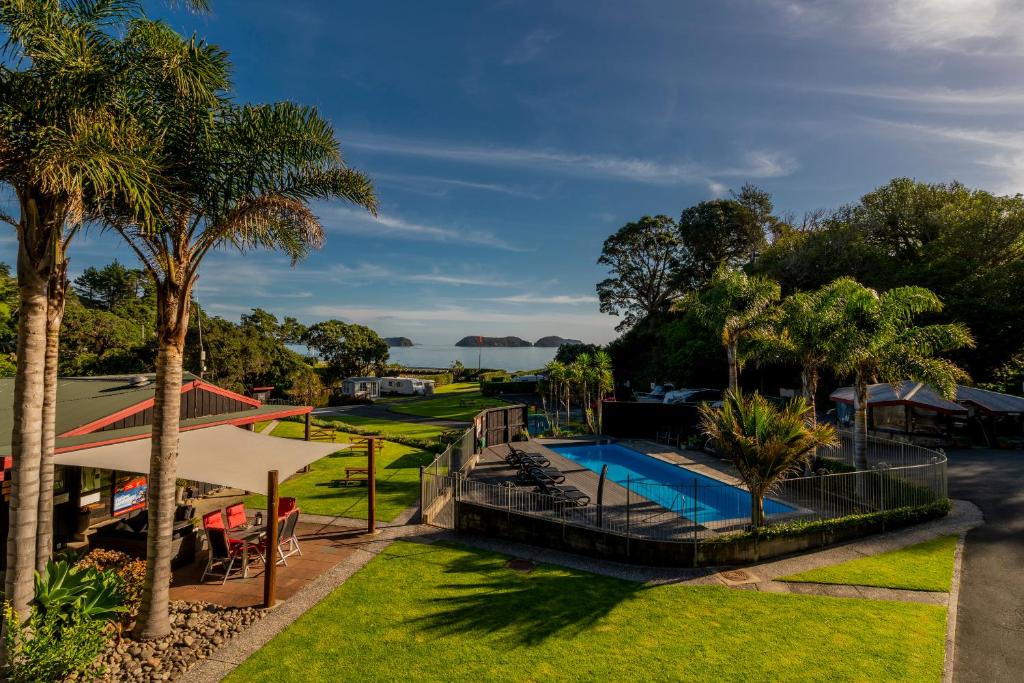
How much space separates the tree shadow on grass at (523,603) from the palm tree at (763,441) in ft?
12.6

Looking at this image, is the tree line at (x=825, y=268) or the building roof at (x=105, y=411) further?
the tree line at (x=825, y=268)

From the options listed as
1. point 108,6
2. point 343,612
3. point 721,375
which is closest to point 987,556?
point 343,612

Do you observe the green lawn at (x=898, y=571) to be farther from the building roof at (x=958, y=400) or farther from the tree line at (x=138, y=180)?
the building roof at (x=958, y=400)

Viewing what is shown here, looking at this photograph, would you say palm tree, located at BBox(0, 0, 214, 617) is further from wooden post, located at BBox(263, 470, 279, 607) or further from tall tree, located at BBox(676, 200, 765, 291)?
tall tree, located at BBox(676, 200, 765, 291)

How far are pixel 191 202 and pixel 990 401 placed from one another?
31925 millimetres

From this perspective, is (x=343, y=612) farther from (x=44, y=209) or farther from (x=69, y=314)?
(x=69, y=314)

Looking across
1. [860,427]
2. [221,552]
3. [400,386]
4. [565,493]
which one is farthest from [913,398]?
[400,386]

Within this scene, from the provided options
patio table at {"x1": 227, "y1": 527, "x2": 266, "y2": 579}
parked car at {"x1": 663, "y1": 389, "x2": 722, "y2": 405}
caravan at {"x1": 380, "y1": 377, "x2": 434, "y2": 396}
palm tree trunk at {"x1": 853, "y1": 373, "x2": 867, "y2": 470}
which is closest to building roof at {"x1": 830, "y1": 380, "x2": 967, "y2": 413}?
palm tree trunk at {"x1": 853, "y1": 373, "x2": 867, "y2": 470}

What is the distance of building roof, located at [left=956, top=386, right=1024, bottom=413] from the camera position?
23.2 m

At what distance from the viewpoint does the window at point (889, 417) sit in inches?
1061

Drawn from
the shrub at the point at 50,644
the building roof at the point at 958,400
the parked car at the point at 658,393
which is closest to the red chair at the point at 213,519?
the shrub at the point at 50,644

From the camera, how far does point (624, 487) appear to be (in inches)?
715

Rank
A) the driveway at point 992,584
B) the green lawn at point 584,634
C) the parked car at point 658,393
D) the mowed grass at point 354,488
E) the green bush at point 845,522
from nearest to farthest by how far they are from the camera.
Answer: the green lawn at point 584,634
the driveway at point 992,584
the green bush at point 845,522
the mowed grass at point 354,488
the parked car at point 658,393

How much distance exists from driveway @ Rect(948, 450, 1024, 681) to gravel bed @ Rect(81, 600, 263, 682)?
1104cm
